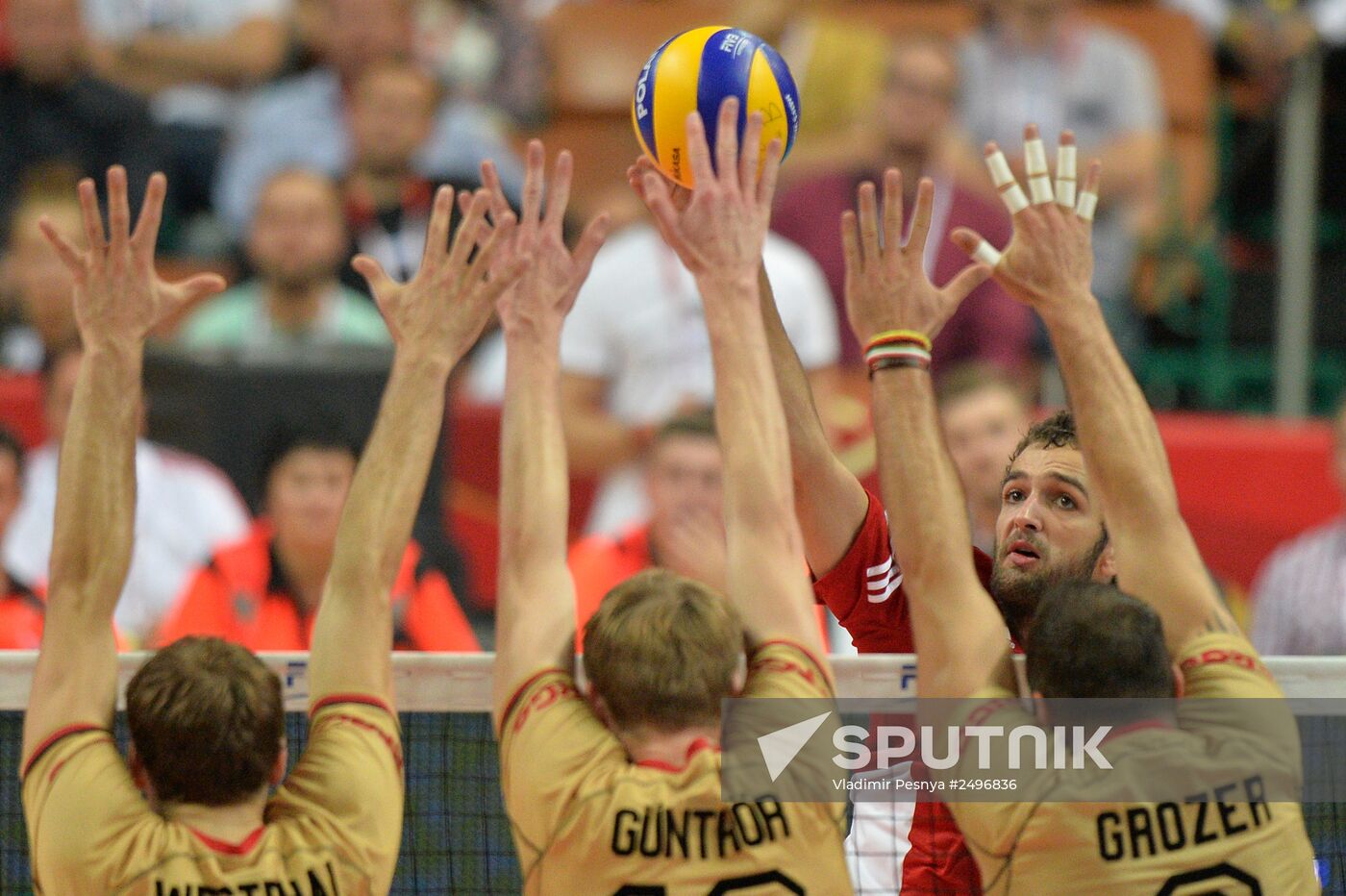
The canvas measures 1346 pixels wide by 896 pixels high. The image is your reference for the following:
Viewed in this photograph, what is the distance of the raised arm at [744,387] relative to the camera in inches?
141

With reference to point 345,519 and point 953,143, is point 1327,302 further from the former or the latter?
point 345,519

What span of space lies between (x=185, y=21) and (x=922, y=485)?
931 cm

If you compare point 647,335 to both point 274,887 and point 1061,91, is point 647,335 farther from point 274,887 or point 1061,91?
point 274,887

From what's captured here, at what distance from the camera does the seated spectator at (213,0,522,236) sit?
408 inches

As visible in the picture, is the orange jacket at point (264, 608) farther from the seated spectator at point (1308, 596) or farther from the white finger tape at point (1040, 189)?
the seated spectator at point (1308, 596)

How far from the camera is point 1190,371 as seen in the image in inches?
424

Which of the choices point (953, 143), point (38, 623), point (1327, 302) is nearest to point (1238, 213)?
point (1327, 302)

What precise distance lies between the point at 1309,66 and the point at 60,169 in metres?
7.41

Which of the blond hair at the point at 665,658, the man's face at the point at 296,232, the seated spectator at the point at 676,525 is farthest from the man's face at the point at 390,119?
the blond hair at the point at 665,658

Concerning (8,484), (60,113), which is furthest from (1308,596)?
(60,113)

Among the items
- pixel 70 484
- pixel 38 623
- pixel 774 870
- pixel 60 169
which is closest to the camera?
pixel 774 870

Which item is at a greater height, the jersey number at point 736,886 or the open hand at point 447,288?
the open hand at point 447,288

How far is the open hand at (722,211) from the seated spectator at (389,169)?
5806 mm

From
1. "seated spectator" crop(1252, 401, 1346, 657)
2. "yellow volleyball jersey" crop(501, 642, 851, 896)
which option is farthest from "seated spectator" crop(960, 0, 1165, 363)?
"yellow volleyball jersey" crop(501, 642, 851, 896)
